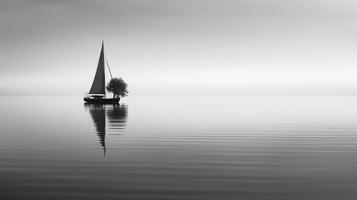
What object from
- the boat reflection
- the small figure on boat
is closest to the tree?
the small figure on boat

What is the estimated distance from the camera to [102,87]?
399 feet

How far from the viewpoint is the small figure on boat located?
120 meters

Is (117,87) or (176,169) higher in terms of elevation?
(117,87)

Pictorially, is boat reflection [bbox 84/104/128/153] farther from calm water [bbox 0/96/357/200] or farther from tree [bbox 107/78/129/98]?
tree [bbox 107/78/129/98]

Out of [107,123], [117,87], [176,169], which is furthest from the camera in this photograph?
[117,87]

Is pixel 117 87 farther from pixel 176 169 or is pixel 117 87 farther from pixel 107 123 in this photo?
pixel 176 169

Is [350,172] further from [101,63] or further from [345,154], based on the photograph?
[101,63]

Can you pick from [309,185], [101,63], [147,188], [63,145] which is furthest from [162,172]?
[101,63]

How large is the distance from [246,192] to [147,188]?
14.0ft

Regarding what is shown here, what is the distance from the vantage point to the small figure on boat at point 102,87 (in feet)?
393

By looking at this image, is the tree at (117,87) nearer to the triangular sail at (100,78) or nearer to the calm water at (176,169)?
the triangular sail at (100,78)

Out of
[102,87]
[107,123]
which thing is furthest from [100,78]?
[107,123]

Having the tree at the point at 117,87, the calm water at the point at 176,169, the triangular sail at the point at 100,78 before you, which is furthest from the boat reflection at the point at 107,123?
the tree at the point at 117,87

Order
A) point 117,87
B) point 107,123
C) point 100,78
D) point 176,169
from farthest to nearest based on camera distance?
point 117,87 → point 100,78 → point 107,123 → point 176,169
